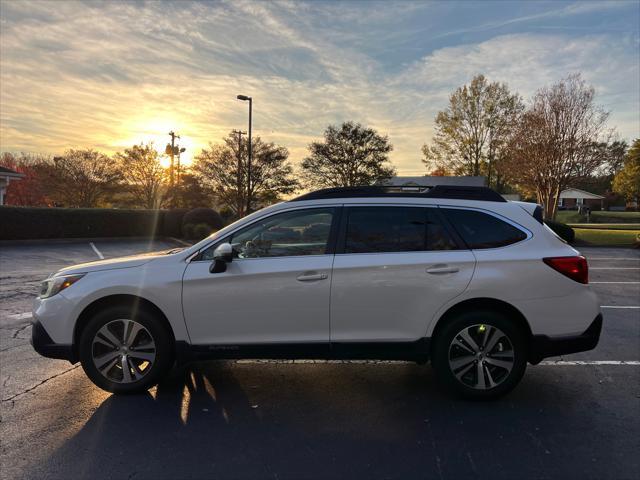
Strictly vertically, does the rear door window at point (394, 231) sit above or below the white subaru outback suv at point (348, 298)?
above

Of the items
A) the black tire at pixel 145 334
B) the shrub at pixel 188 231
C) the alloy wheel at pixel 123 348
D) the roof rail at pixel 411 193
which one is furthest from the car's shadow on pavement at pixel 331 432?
the shrub at pixel 188 231

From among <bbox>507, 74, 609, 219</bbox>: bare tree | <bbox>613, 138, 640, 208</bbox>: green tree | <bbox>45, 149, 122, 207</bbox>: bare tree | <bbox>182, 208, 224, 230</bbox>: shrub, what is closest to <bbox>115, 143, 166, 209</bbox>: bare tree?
<bbox>45, 149, 122, 207</bbox>: bare tree

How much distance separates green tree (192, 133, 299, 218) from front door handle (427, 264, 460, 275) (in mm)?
27813

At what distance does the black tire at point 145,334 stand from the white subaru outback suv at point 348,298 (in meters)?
0.01

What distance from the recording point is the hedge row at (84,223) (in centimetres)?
2109

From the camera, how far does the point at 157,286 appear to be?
13.1 ft

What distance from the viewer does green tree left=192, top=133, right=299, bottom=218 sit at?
3122cm

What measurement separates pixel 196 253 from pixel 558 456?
311 cm

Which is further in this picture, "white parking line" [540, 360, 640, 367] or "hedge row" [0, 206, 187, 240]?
"hedge row" [0, 206, 187, 240]

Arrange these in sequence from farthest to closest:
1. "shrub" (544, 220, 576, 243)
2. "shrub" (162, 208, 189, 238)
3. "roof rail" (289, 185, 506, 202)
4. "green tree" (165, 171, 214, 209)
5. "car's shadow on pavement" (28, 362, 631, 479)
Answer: "green tree" (165, 171, 214, 209), "shrub" (162, 208, 189, 238), "shrub" (544, 220, 576, 243), "roof rail" (289, 185, 506, 202), "car's shadow on pavement" (28, 362, 631, 479)

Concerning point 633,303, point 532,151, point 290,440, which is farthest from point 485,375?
point 532,151

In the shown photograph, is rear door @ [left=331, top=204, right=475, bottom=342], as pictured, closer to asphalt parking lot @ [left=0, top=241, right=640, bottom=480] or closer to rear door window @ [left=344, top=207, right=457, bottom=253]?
rear door window @ [left=344, top=207, right=457, bottom=253]

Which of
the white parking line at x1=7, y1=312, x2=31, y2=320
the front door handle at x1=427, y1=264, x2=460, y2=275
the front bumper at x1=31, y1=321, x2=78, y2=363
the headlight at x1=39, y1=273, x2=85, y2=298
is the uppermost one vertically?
the front door handle at x1=427, y1=264, x2=460, y2=275

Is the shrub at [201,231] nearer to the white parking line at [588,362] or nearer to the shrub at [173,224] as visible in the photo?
the shrub at [173,224]
